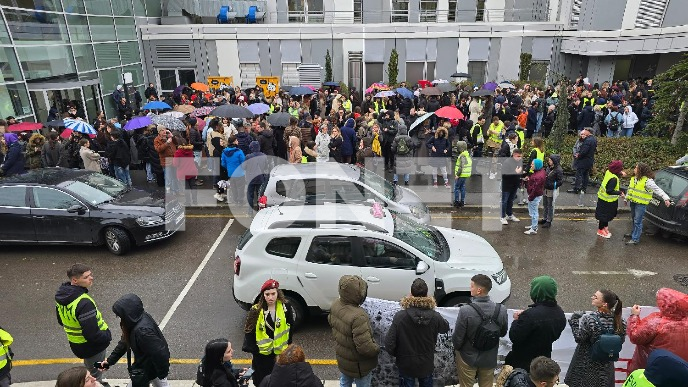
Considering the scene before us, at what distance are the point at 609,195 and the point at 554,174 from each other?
3.70ft

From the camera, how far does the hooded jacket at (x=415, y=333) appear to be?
4695mm

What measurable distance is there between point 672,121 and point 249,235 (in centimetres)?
1443

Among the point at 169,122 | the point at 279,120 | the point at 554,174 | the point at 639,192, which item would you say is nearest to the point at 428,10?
the point at 279,120

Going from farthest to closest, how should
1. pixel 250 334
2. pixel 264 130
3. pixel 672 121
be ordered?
1. pixel 672 121
2. pixel 264 130
3. pixel 250 334

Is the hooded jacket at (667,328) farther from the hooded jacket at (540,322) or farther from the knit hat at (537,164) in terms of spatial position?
the knit hat at (537,164)

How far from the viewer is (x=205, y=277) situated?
8.65m

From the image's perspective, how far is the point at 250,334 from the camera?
4.95 meters

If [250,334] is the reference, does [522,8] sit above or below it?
above

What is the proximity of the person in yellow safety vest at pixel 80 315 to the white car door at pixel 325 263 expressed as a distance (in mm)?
2625

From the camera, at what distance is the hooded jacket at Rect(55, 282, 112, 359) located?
197 inches

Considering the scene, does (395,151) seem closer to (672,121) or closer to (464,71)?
(672,121)

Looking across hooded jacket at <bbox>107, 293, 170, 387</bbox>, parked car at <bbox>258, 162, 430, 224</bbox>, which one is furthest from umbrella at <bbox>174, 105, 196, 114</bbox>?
hooded jacket at <bbox>107, 293, 170, 387</bbox>

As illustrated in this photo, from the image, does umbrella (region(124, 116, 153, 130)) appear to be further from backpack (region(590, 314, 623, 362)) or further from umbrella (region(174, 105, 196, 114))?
backpack (region(590, 314, 623, 362))

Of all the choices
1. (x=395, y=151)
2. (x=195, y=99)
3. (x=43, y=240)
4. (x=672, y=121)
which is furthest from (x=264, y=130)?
(x=672, y=121)
